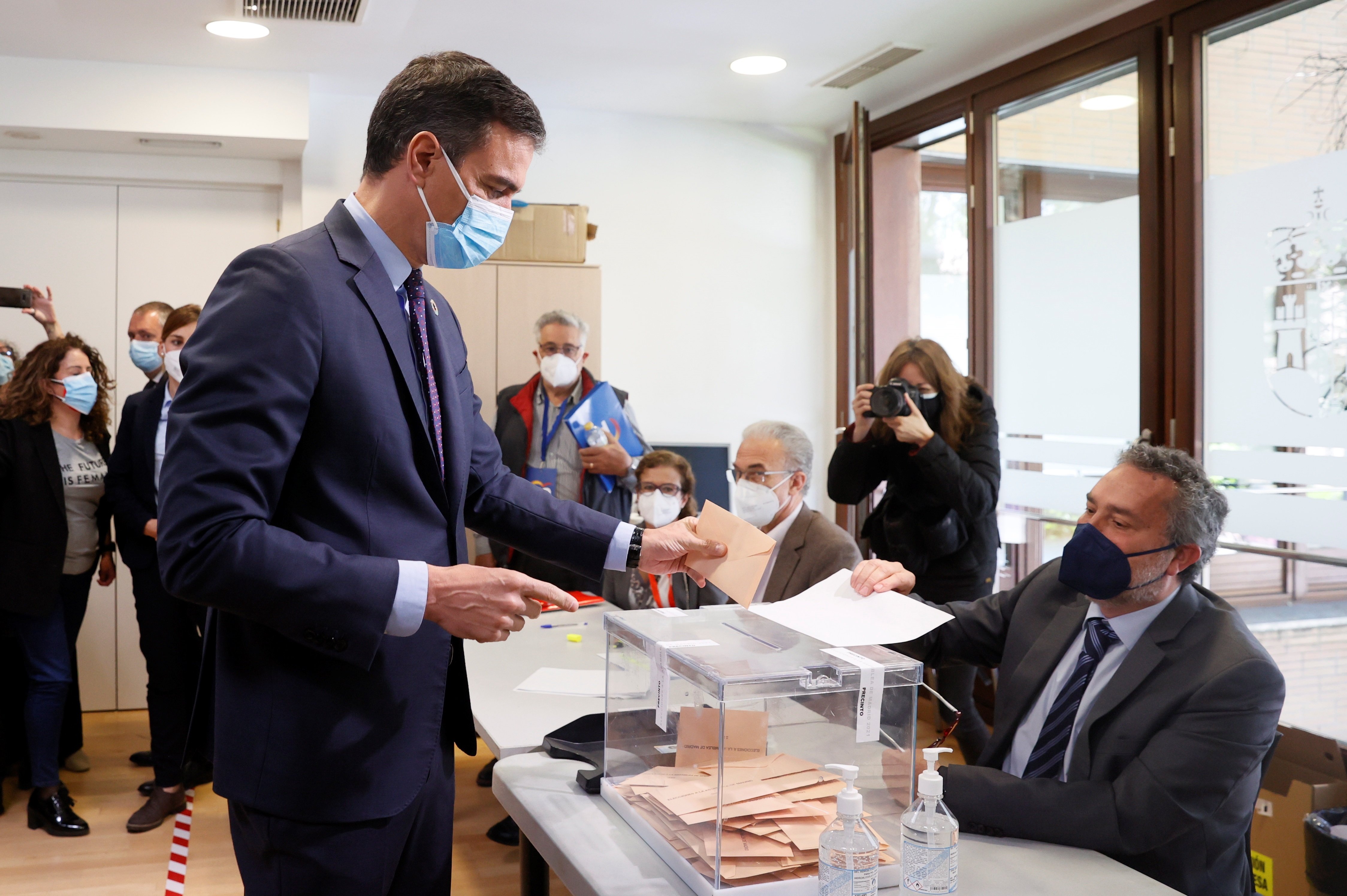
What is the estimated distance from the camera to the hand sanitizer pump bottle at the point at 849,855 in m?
1.14

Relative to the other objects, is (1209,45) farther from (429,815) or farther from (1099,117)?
(429,815)

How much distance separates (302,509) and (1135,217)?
329 centimetres

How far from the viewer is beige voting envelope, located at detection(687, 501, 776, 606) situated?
138 cm

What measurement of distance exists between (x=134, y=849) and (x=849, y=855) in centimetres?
289

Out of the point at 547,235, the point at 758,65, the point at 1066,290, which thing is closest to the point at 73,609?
the point at 547,235

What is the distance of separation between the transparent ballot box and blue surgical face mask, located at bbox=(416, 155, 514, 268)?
0.58 metres

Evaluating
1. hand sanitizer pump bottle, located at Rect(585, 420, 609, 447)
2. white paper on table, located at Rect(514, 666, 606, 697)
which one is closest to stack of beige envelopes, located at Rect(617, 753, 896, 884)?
white paper on table, located at Rect(514, 666, 606, 697)

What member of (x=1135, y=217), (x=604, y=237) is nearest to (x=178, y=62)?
(x=604, y=237)

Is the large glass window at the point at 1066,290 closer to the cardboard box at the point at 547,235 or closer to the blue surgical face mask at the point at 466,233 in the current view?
the cardboard box at the point at 547,235

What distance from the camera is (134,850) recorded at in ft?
10.5

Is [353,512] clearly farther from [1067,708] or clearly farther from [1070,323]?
[1070,323]

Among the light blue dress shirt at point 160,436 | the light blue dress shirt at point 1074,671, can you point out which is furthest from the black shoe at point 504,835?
the light blue dress shirt at point 1074,671

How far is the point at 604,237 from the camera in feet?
16.4

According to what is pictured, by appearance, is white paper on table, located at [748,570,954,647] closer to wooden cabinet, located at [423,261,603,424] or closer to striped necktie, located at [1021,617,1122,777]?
striped necktie, located at [1021,617,1122,777]
